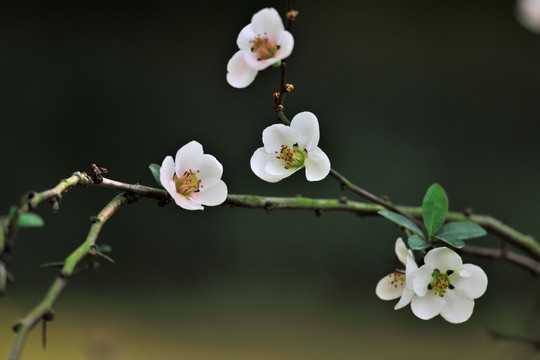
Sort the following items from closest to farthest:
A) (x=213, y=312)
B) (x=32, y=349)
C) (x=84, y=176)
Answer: (x=84, y=176)
(x=32, y=349)
(x=213, y=312)

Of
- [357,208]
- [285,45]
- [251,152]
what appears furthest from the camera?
[251,152]

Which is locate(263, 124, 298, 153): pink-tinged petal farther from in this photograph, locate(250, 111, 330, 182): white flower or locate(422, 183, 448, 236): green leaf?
locate(422, 183, 448, 236): green leaf

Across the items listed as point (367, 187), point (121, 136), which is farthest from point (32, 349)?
point (367, 187)

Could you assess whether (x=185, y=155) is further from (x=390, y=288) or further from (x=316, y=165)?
(x=390, y=288)

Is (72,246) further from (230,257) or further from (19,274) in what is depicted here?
(230,257)

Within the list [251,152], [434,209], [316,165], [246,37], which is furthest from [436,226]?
[251,152]

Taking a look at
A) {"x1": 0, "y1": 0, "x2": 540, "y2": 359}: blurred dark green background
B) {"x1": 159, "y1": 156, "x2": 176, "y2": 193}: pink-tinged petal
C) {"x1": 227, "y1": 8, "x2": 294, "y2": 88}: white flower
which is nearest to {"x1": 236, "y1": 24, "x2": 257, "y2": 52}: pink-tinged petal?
{"x1": 227, "y1": 8, "x2": 294, "y2": 88}: white flower

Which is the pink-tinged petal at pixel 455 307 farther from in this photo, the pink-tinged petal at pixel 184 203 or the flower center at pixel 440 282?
the pink-tinged petal at pixel 184 203
